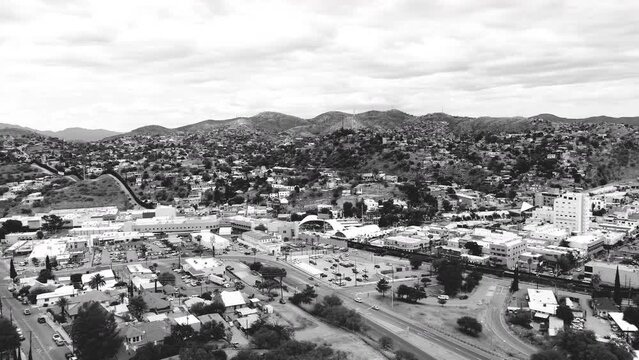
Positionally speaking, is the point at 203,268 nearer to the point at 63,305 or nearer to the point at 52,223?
the point at 63,305

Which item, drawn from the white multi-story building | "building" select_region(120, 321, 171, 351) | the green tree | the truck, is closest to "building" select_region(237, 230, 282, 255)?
the truck

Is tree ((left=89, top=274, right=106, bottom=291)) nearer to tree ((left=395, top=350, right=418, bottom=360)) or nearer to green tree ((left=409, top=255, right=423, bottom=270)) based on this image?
tree ((left=395, top=350, right=418, bottom=360))

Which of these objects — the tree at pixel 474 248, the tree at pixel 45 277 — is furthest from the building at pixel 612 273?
the tree at pixel 45 277

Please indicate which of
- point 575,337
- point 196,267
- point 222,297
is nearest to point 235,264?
point 196,267

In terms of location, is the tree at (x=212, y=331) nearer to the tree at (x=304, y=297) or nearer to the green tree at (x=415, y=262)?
the tree at (x=304, y=297)

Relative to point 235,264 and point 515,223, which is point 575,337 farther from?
point 515,223

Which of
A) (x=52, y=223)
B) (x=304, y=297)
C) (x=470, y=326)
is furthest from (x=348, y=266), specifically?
(x=52, y=223)
